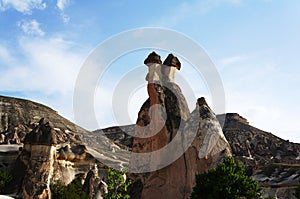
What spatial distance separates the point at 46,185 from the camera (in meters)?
41.1

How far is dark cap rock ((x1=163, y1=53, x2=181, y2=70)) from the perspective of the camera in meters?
40.4

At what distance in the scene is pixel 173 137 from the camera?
35906mm

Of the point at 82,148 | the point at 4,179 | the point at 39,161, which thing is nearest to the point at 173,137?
the point at 39,161

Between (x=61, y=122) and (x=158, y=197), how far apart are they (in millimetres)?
95895

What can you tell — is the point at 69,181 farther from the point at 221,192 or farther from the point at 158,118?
the point at 221,192

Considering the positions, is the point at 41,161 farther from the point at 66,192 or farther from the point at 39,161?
the point at 66,192

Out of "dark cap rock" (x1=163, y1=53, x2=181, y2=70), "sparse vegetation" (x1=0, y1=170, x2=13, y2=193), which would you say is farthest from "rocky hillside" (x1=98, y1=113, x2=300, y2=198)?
"sparse vegetation" (x1=0, y1=170, x2=13, y2=193)

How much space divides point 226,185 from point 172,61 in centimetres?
1841

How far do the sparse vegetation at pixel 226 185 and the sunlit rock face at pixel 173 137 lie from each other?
546 centimetres

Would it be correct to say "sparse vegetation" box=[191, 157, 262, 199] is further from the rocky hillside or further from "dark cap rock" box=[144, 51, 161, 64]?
the rocky hillside

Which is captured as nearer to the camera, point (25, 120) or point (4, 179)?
point (4, 179)

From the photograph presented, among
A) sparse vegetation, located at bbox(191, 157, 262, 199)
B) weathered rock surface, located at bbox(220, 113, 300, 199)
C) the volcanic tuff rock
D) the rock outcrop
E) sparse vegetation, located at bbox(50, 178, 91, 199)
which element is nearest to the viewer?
sparse vegetation, located at bbox(191, 157, 262, 199)

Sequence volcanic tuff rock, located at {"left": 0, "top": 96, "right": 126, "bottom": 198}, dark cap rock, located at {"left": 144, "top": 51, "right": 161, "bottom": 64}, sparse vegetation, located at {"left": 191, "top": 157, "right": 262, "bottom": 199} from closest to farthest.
Result: sparse vegetation, located at {"left": 191, "top": 157, "right": 262, "bottom": 199}
dark cap rock, located at {"left": 144, "top": 51, "right": 161, "bottom": 64}
volcanic tuff rock, located at {"left": 0, "top": 96, "right": 126, "bottom": 198}

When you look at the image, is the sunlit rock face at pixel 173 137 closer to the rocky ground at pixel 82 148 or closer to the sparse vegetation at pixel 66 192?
the sparse vegetation at pixel 66 192
